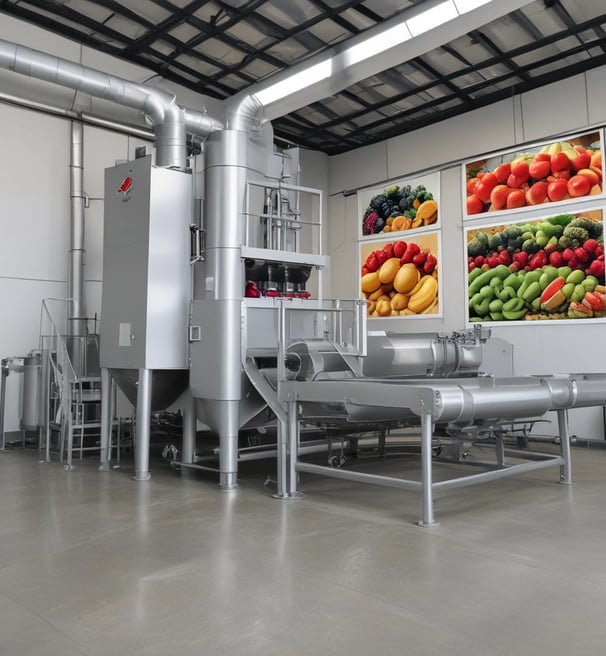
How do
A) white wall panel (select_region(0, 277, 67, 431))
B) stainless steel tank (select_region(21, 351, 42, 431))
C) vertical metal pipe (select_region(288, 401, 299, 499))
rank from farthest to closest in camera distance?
white wall panel (select_region(0, 277, 67, 431))
stainless steel tank (select_region(21, 351, 42, 431))
vertical metal pipe (select_region(288, 401, 299, 499))

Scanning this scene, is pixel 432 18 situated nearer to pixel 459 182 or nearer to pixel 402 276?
pixel 459 182

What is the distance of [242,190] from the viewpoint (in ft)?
22.2

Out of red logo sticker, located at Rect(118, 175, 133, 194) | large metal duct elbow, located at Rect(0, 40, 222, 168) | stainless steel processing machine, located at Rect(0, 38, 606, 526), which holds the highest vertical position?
large metal duct elbow, located at Rect(0, 40, 222, 168)

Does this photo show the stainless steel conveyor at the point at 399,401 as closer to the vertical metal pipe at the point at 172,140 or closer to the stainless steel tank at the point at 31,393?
the vertical metal pipe at the point at 172,140

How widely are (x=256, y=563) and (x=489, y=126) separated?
8999 mm

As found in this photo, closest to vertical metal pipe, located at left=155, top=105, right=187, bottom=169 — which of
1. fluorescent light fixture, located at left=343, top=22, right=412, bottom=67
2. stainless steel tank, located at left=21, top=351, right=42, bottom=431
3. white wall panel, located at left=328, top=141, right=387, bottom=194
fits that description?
fluorescent light fixture, located at left=343, top=22, right=412, bottom=67

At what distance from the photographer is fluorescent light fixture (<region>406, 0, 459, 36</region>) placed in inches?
260

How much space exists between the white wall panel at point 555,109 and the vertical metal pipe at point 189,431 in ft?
22.3

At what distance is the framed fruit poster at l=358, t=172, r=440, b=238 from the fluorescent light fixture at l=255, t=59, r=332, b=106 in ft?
13.8

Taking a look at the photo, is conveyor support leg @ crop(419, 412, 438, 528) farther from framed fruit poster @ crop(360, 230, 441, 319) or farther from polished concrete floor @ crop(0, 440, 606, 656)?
framed fruit poster @ crop(360, 230, 441, 319)

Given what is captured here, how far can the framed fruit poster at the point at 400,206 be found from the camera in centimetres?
1155

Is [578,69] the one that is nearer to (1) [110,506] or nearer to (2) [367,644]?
(1) [110,506]

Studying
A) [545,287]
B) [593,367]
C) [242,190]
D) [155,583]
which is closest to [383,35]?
[242,190]

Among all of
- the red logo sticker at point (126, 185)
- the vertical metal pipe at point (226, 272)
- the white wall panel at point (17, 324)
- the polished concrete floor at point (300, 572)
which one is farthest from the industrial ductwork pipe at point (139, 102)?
the white wall panel at point (17, 324)
